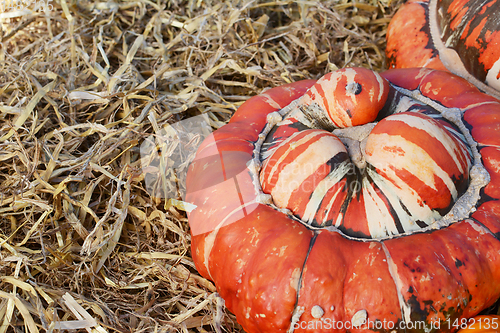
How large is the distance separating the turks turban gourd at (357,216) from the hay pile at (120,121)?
1.21 feet

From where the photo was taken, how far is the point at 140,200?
2.27 metres

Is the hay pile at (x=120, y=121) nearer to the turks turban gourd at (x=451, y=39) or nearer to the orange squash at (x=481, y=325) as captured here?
the turks turban gourd at (x=451, y=39)

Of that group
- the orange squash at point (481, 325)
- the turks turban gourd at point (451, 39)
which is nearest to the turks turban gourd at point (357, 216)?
the orange squash at point (481, 325)

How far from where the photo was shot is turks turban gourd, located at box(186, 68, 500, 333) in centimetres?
143

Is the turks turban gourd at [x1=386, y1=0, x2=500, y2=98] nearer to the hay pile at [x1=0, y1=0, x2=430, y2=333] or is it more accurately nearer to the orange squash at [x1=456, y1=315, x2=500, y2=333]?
the hay pile at [x1=0, y1=0, x2=430, y2=333]

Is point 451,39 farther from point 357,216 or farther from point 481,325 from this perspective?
point 481,325

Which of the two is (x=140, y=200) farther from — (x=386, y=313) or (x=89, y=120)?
(x=386, y=313)

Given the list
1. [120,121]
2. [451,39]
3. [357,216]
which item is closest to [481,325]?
[357,216]

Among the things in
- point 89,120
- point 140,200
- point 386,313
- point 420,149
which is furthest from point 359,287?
point 89,120

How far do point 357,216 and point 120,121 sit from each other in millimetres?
1509

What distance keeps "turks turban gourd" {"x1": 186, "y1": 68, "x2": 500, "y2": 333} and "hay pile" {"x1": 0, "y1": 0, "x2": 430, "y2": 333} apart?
368 mm

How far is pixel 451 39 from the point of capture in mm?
2271

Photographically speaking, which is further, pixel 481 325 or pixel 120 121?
pixel 120 121

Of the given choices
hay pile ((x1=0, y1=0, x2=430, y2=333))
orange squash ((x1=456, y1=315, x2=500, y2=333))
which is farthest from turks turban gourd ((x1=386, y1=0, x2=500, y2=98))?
orange squash ((x1=456, y1=315, x2=500, y2=333))
